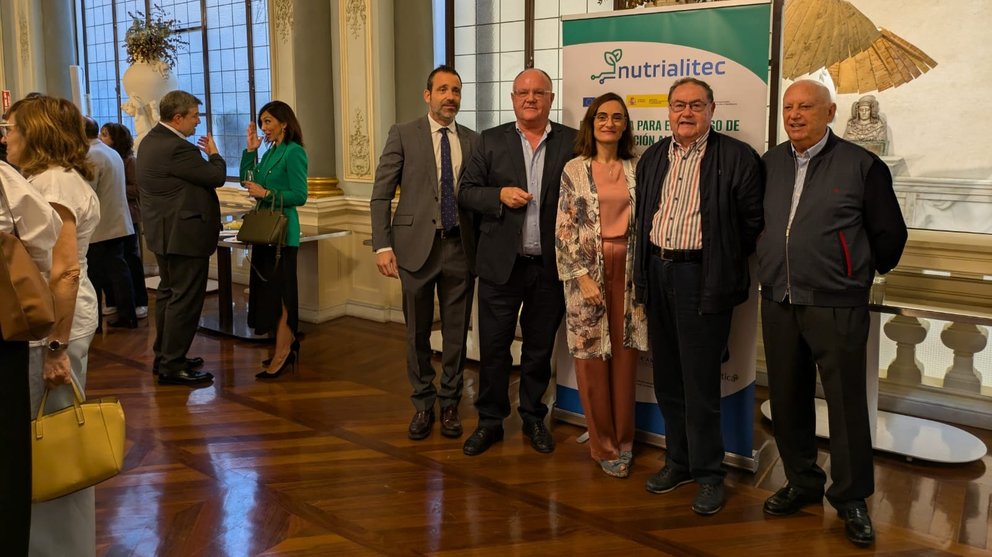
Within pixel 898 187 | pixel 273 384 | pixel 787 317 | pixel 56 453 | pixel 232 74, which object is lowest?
pixel 273 384

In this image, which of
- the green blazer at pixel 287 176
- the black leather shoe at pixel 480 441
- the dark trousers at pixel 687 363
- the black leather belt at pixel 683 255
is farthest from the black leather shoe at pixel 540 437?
the green blazer at pixel 287 176

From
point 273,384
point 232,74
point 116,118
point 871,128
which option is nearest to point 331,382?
point 273,384

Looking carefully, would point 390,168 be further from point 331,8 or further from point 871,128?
point 871,128

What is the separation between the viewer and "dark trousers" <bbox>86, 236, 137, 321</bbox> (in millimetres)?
5617

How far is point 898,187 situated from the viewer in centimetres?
552

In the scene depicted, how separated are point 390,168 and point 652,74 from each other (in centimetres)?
117

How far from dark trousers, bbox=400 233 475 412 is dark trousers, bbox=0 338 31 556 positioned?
6.13 ft

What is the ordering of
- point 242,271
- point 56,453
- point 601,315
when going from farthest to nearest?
point 242,271
point 601,315
point 56,453

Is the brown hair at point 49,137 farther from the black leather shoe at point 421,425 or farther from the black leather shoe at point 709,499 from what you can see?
the black leather shoe at point 709,499

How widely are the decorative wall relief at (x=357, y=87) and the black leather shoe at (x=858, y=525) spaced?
4.00 meters

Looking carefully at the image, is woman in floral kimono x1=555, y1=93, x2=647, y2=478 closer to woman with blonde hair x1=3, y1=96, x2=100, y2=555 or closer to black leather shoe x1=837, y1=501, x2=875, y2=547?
black leather shoe x1=837, y1=501, x2=875, y2=547

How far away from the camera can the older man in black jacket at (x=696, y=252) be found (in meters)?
2.88

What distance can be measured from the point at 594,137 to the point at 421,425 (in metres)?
1.49

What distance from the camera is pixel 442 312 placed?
369cm
